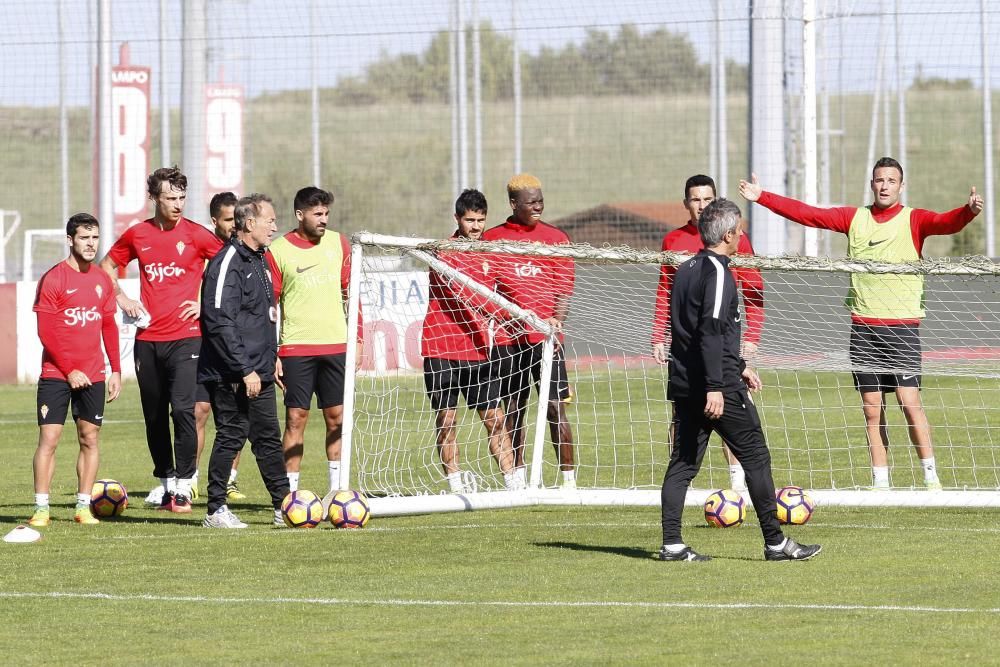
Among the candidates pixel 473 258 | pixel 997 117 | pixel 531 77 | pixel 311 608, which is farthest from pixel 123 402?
pixel 997 117

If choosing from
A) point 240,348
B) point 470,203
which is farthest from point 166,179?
point 470,203

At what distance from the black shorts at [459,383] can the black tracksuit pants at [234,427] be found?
147 cm

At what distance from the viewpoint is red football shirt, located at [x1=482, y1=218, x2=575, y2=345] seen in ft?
36.3

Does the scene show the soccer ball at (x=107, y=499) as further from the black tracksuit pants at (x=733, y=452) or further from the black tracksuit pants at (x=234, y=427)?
the black tracksuit pants at (x=733, y=452)

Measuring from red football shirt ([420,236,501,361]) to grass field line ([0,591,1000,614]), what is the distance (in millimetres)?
3722

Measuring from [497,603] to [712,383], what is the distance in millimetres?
1607

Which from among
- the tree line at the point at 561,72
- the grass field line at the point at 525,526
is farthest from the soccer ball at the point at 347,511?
the tree line at the point at 561,72

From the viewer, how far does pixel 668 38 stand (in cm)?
5509

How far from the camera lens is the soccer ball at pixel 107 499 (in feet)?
34.1

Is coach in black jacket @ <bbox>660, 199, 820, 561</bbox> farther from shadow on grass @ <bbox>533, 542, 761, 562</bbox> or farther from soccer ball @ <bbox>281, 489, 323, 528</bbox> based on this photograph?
soccer ball @ <bbox>281, 489, 323, 528</bbox>

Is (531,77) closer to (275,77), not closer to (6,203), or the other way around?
(6,203)

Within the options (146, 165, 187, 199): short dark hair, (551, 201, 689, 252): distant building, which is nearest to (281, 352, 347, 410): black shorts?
(146, 165, 187, 199): short dark hair

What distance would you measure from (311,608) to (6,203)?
192ft

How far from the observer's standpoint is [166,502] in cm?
1094
